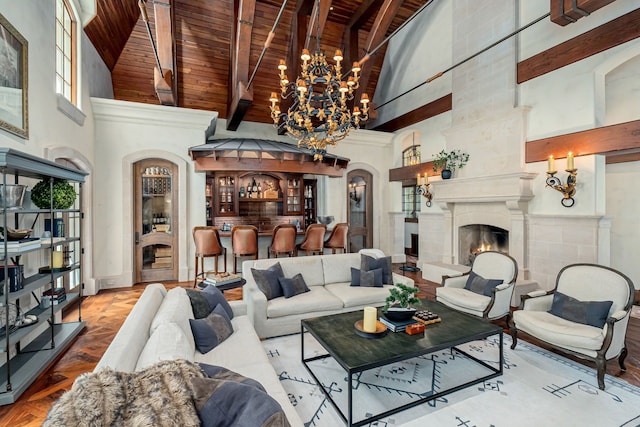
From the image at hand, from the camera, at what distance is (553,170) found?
466 cm

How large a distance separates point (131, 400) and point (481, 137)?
625cm

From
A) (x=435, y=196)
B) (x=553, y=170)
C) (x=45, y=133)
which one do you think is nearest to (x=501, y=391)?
(x=553, y=170)

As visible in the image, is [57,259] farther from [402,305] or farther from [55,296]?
[402,305]

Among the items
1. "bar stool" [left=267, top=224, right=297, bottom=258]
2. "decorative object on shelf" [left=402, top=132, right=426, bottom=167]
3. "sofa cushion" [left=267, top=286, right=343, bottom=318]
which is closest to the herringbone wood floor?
"bar stool" [left=267, top=224, right=297, bottom=258]

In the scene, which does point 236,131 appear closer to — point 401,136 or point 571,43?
point 401,136

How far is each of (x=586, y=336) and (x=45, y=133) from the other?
596 centimetres

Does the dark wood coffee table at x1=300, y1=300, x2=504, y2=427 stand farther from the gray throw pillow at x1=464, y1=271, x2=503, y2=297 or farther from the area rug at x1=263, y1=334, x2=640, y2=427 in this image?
the gray throw pillow at x1=464, y1=271, x2=503, y2=297

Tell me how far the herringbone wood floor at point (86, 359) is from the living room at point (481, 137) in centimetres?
93

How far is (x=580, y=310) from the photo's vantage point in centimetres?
303

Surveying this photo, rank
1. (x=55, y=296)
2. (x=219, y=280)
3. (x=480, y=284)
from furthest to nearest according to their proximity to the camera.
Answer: (x=480, y=284)
(x=219, y=280)
(x=55, y=296)

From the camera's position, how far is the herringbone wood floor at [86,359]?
2.33 meters

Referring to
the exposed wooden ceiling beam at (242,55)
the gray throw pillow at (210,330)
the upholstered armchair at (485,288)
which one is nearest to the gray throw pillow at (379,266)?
the upholstered armchair at (485,288)

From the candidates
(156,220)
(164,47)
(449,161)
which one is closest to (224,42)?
(164,47)

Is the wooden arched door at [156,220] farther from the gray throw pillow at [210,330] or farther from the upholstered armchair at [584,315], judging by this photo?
the upholstered armchair at [584,315]
